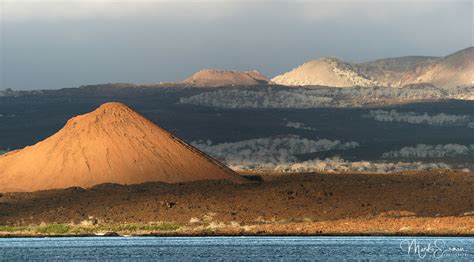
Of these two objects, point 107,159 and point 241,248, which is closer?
point 241,248

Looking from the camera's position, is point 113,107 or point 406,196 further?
point 113,107

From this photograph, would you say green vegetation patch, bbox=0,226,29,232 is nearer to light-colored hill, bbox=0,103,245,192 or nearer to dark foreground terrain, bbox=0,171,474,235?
dark foreground terrain, bbox=0,171,474,235

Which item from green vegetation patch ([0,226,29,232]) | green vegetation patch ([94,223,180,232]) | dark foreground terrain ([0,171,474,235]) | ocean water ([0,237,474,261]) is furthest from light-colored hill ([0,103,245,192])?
ocean water ([0,237,474,261])

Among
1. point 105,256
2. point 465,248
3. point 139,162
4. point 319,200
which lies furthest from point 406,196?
point 105,256

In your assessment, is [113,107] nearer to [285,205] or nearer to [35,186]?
[35,186]

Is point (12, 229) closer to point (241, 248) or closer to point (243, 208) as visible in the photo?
point (243, 208)

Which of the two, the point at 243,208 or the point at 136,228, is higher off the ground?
the point at 243,208

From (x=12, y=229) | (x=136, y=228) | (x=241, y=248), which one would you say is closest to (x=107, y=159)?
(x=12, y=229)

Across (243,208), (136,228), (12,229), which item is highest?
(243,208)
